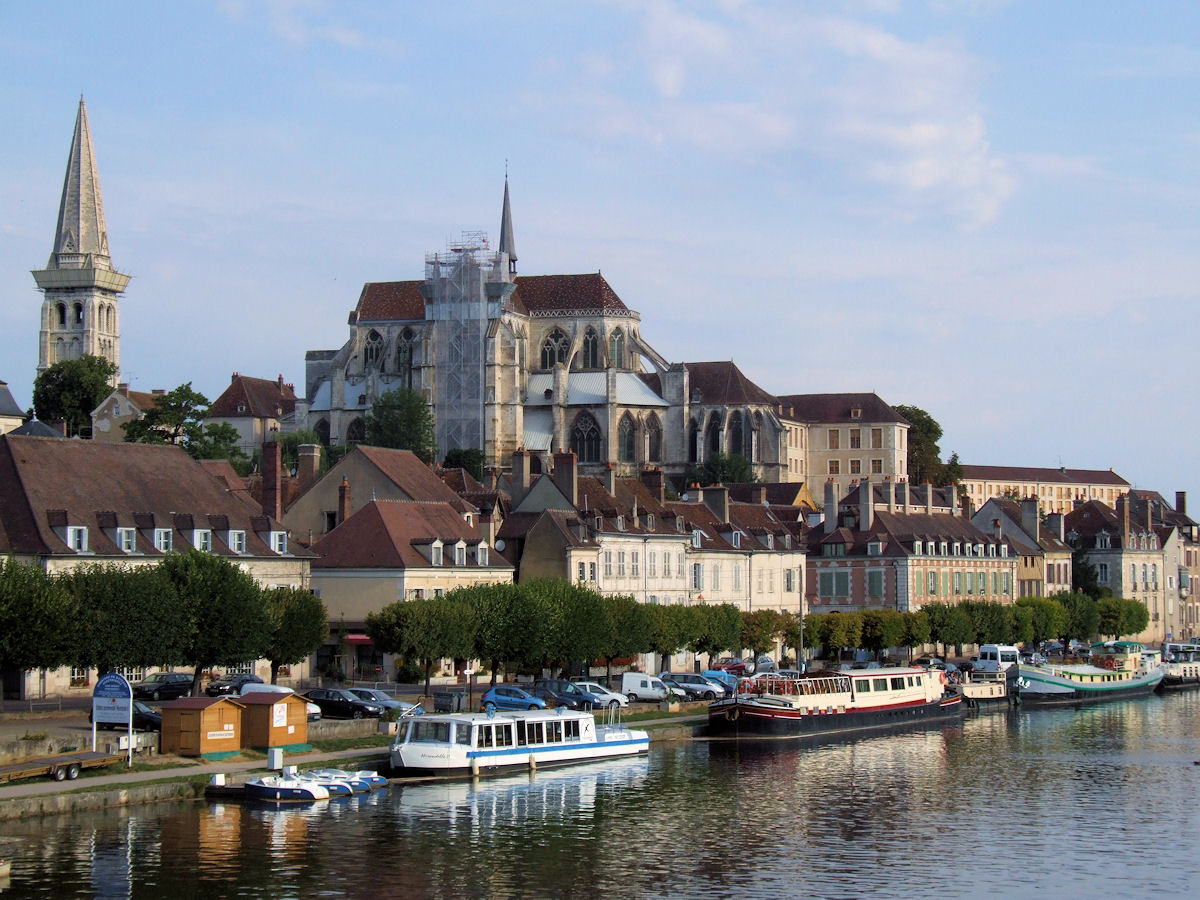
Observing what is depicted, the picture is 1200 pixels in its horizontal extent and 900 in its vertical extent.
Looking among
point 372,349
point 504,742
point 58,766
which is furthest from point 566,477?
point 372,349

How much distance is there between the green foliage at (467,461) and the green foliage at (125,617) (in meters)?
94.1

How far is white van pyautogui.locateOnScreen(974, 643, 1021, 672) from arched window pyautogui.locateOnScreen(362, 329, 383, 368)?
86640 millimetres

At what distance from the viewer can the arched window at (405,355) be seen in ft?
547

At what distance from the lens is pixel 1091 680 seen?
90.3 metres

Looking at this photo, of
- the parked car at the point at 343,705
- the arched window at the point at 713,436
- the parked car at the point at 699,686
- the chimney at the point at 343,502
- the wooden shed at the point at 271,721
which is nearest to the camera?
the wooden shed at the point at 271,721

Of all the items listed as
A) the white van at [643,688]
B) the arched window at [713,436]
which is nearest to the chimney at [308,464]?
the white van at [643,688]

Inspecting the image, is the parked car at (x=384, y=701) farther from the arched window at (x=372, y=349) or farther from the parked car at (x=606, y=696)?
the arched window at (x=372, y=349)

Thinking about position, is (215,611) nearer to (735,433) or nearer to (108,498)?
(108,498)

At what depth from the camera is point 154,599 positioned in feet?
180

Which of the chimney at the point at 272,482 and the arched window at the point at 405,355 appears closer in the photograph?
the chimney at the point at 272,482

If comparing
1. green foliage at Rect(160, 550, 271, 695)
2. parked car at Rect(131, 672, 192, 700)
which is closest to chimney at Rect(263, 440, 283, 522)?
green foliage at Rect(160, 550, 271, 695)

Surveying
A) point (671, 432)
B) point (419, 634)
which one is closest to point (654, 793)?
point (419, 634)

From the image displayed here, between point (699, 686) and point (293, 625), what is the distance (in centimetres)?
1699

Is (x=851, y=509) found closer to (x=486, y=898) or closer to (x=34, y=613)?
(x=34, y=613)
